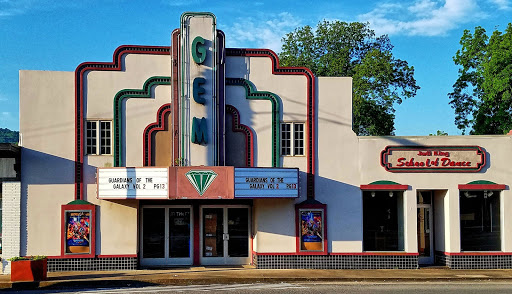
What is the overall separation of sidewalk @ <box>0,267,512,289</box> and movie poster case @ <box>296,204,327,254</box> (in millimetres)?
953

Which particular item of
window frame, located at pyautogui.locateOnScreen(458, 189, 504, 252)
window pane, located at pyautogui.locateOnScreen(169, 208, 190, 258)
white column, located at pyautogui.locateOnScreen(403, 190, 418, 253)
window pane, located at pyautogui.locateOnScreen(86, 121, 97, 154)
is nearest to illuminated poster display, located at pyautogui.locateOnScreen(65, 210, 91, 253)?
window pane, located at pyautogui.locateOnScreen(86, 121, 97, 154)

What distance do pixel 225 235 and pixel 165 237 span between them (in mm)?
2137

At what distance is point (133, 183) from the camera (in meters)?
18.5

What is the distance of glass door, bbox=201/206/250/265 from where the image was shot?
67.8 ft

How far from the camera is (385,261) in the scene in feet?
65.9

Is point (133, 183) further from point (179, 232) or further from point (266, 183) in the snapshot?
point (266, 183)

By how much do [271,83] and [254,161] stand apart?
9.20 ft

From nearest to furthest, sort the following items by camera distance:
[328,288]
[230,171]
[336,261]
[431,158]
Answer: [328,288] < [230,171] < [336,261] < [431,158]

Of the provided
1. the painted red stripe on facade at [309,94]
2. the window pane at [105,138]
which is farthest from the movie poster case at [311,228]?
the window pane at [105,138]

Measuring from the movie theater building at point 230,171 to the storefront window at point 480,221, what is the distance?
48 millimetres

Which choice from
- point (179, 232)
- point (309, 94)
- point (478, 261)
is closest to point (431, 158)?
point (478, 261)

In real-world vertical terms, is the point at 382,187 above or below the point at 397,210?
above

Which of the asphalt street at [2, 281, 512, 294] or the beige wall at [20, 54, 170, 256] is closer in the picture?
the asphalt street at [2, 281, 512, 294]

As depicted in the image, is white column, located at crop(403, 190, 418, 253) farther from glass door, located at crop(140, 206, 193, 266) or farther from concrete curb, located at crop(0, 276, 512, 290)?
glass door, located at crop(140, 206, 193, 266)
